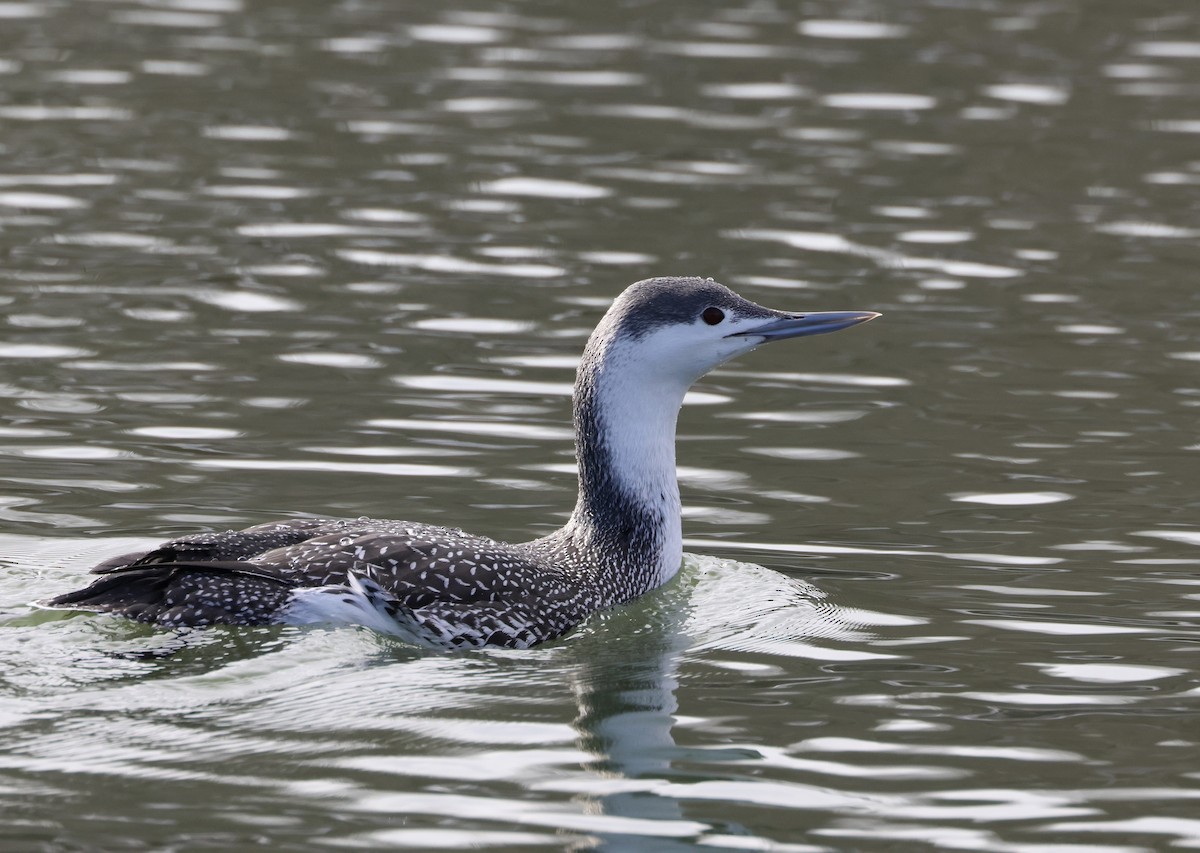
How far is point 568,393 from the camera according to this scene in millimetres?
10859

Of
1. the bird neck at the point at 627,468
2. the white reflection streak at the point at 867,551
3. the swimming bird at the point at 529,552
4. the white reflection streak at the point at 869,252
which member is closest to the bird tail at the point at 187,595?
the swimming bird at the point at 529,552

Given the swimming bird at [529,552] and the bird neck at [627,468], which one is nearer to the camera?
the swimming bird at [529,552]

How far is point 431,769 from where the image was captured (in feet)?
20.6

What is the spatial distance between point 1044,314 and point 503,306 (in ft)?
10.3

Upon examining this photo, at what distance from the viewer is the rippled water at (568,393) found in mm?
6305

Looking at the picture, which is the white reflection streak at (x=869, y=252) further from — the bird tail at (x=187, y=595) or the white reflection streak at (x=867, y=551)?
the bird tail at (x=187, y=595)

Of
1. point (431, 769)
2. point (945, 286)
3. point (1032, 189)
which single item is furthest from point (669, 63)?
point (431, 769)

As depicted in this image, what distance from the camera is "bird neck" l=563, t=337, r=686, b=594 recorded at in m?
8.25

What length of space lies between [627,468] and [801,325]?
2.96 feet

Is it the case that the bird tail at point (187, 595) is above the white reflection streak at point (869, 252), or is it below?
below

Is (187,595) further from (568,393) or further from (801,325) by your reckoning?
(568,393)

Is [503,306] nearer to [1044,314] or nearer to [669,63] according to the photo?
[1044,314]

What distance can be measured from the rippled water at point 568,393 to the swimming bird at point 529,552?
12 centimetres

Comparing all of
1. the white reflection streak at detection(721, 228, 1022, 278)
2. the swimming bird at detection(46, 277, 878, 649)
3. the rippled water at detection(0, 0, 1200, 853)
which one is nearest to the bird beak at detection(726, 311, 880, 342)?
the swimming bird at detection(46, 277, 878, 649)
